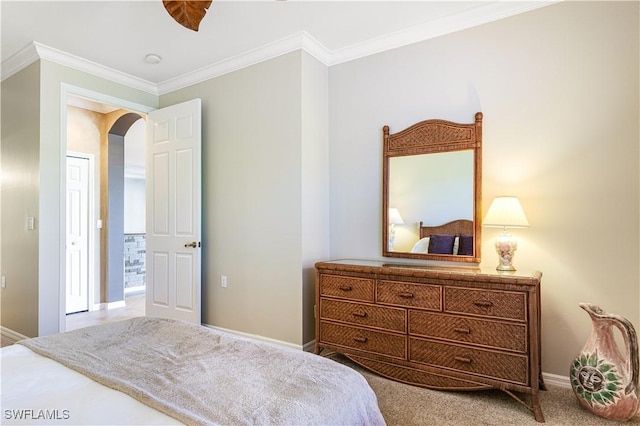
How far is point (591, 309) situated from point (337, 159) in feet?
7.01

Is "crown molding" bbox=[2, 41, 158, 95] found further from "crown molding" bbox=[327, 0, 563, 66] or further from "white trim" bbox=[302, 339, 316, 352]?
"white trim" bbox=[302, 339, 316, 352]

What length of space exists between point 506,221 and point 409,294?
767mm

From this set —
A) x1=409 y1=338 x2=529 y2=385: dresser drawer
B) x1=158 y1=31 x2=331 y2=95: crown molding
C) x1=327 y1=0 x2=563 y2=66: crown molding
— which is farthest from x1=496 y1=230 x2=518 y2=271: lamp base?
x1=158 y1=31 x2=331 y2=95: crown molding

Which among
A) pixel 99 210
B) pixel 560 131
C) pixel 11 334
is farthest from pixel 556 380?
pixel 99 210

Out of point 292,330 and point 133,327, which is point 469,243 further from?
point 133,327

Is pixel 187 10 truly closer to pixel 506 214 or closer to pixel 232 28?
pixel 232 28

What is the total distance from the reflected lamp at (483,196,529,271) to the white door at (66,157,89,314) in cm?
476

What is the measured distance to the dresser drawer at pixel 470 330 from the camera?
217cm

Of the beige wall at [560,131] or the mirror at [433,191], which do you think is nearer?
the beige wall at [560,131]

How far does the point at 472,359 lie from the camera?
2.28 meters

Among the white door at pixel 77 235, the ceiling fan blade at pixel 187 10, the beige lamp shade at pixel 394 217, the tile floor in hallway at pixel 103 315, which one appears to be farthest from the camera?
the white door at pixel 77 235

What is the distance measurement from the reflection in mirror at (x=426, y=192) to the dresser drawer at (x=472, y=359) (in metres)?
0.76

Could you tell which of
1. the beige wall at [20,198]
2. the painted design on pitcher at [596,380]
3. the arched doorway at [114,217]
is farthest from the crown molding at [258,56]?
the painted design on pitcher at [596,380]

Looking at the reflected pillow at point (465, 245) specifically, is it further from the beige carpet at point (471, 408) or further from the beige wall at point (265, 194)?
the beige wall at point (265, 194)
